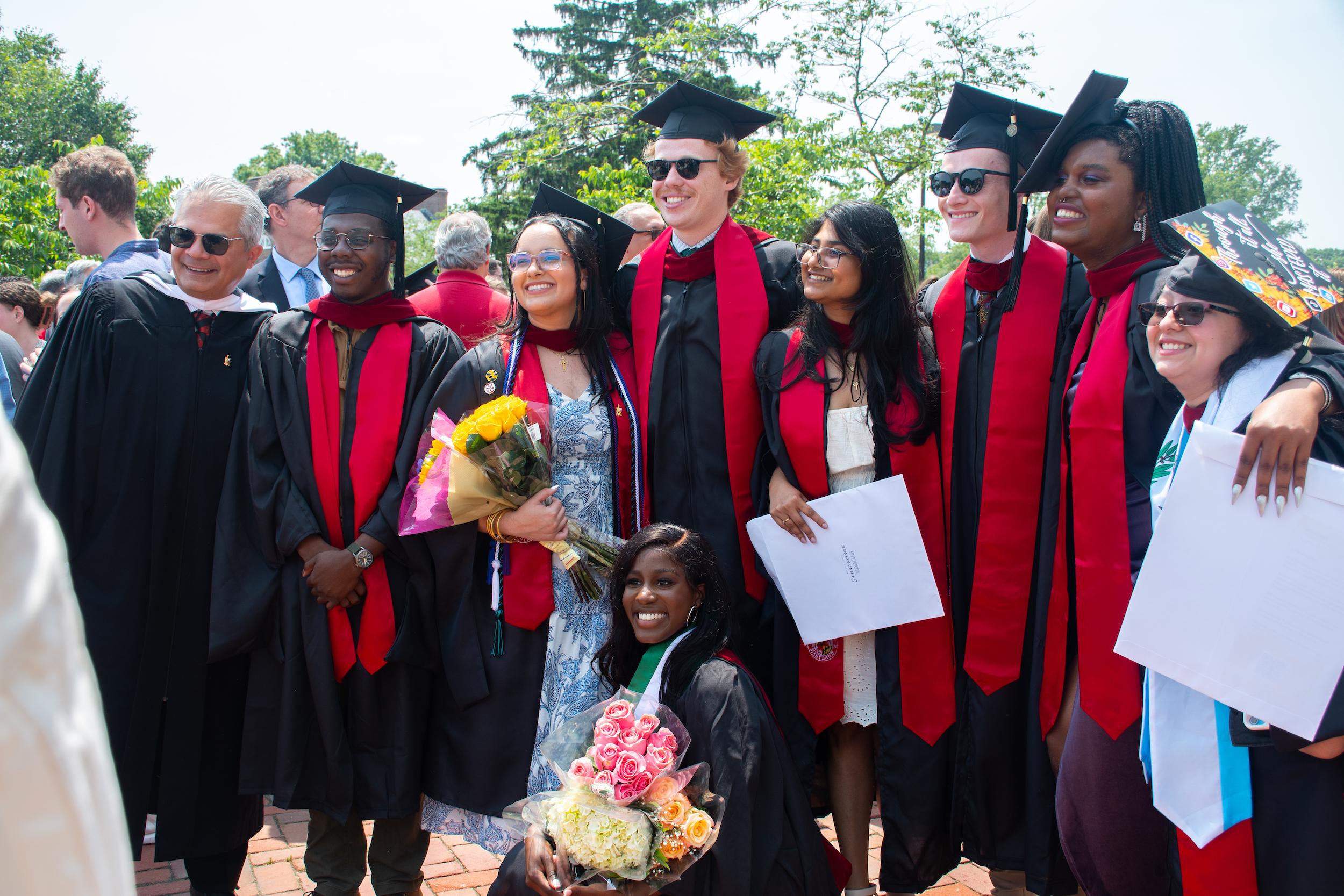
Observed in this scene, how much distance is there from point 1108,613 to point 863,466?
877 millimetres

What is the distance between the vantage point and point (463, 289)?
16.8 feet

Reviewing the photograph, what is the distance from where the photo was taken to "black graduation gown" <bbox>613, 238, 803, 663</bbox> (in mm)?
3410

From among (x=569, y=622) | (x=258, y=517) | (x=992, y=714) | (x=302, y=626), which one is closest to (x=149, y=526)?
(x=258, y=517)

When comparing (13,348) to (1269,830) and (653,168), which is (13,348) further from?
(1269,830)

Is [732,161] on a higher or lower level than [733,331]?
higher

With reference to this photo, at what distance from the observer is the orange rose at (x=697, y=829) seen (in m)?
2.42

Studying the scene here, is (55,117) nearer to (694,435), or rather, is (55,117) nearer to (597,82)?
(597,82)

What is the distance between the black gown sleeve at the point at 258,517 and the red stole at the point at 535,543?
0.67 meters

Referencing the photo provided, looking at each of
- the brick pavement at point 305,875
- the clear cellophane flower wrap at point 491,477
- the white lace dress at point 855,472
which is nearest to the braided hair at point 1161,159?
the white lace dress at point 855,472

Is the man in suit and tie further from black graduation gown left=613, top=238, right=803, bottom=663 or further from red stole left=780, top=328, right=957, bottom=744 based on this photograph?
red stole left=780, top=328, right=957, bottom=744

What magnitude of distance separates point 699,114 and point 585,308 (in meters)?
0.85

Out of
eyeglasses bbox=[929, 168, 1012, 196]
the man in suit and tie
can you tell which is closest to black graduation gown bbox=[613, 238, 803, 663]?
eyeglasses bbox=[929, 168, 1012, 196]

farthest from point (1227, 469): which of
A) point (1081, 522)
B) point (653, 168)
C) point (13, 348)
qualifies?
point (13, 348)

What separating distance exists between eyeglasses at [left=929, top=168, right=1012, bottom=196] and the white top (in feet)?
10.2
